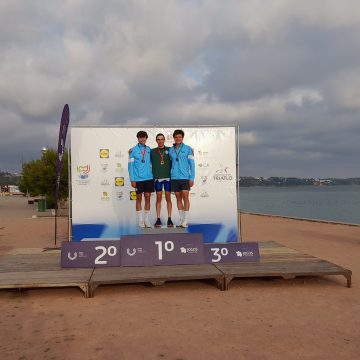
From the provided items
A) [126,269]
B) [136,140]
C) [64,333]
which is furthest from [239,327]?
[136,140]

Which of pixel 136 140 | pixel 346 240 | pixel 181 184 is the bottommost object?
pixel 346 240

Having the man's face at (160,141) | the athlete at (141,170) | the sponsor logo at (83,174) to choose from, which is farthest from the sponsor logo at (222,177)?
the sponsor logo at (83,174)

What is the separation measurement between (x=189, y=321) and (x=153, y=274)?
72.8 inches

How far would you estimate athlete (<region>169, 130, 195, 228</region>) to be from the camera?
11234 millimetres

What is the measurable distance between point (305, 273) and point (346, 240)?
320 inches

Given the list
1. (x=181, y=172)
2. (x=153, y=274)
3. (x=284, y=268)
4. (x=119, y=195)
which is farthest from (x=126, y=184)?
(x=284, y=268)

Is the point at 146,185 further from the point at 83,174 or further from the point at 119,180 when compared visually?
the point at 83,174

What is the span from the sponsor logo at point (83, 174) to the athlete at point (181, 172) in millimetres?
2667

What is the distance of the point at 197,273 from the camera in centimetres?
778

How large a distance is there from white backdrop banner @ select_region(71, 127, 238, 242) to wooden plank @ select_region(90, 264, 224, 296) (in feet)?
13.0

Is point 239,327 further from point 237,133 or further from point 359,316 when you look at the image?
point 237,133

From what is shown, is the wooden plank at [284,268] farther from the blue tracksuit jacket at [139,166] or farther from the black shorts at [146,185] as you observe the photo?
the blue tracksuit jacket at [139,166]

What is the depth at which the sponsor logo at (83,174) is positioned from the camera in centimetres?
1216

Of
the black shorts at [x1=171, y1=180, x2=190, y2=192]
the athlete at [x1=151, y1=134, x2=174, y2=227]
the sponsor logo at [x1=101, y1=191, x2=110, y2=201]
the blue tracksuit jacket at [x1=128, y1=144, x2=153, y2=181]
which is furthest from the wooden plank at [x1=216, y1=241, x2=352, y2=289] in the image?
the sponsor logo at [x1=101, y1=191, x2=110, y2=201]
